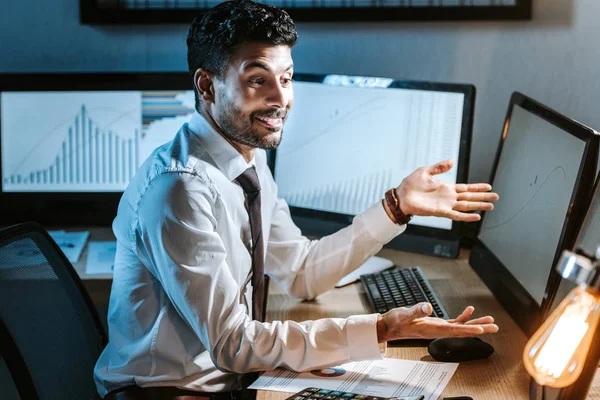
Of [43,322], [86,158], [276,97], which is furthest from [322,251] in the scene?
[86,158]

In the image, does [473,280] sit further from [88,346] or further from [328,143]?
[88,346]

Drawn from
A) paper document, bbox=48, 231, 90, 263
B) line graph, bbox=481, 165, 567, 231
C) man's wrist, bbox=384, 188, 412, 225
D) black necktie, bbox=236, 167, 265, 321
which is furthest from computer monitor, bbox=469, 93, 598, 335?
paper document, bbox=48, 231, 90, 263

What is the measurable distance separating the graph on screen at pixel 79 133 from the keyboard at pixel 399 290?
0.80m

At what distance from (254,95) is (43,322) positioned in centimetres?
58

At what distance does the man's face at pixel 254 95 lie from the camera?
150 centimetres

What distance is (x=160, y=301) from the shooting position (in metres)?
1.46

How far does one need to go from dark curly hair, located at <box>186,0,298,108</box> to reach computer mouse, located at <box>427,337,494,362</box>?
634mm

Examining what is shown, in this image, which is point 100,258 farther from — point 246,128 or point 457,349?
point 457,349

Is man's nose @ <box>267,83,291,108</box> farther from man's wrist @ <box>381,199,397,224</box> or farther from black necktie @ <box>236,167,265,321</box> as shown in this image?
man's wrist @ <box>381,199,397,224</box>

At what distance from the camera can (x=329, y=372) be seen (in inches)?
52.7

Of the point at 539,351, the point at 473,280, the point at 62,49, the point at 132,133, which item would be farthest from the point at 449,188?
the point at 62,49

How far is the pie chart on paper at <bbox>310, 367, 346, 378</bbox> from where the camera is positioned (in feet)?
4.35

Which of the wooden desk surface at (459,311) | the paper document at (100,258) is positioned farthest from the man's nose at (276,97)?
the paper document at (100,258)

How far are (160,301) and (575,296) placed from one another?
80cm
